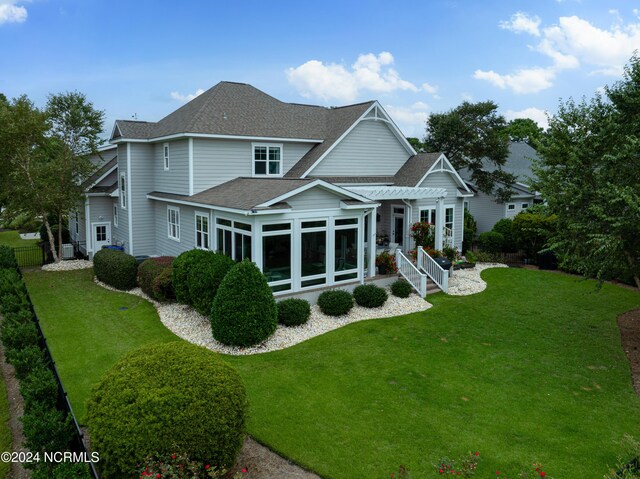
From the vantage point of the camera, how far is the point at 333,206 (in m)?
17.1

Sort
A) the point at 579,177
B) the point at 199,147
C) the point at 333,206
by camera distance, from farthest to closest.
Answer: the point at 199,147 < the point at 333,206 < the point at 579,177

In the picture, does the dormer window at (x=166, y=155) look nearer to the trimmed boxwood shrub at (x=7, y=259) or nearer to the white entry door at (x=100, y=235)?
the white entry door at (x=100, y=235)

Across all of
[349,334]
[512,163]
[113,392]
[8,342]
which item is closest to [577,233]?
[349,334]

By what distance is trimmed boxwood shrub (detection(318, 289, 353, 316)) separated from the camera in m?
16.0

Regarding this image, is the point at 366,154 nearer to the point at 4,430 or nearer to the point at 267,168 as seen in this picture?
the point at 267,168

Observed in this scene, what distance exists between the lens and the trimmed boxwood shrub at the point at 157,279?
16938mm

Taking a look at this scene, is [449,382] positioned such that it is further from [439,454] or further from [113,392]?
[113,392]

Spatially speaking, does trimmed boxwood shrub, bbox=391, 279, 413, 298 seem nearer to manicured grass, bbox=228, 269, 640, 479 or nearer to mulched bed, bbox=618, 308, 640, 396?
manicured grass, bbox=228, 269, 640, 479

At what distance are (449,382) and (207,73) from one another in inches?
952

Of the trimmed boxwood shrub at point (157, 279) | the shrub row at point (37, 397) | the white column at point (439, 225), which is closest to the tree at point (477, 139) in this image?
the white column at point (439, 225)

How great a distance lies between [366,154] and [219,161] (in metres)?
7.08

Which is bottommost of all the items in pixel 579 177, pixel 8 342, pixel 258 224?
pixel 8 342

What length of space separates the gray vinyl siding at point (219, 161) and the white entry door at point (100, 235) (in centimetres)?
932

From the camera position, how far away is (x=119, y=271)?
19.7 m
